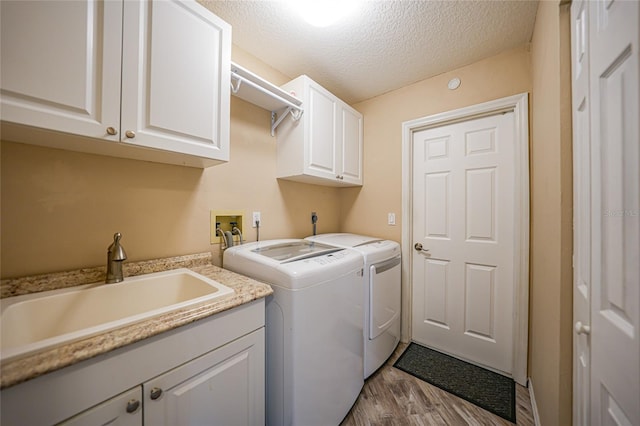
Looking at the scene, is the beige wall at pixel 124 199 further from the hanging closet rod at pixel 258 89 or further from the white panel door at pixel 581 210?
the white panel door at pixel 581 210

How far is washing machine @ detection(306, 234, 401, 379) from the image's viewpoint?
1629mm

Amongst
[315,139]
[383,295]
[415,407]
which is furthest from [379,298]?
[315,139]

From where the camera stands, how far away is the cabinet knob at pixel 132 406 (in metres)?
0.69

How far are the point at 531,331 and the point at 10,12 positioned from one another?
2.98m

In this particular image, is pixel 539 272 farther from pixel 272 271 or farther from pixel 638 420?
pixel 272 271

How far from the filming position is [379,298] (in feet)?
5.69

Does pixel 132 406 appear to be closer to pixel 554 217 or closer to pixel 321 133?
pixel 554 217

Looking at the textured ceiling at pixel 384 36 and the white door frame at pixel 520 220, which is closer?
the textured ceiling at pixel 384 36

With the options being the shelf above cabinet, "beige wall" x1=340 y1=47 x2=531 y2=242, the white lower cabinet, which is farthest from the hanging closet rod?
the white lower cabinet

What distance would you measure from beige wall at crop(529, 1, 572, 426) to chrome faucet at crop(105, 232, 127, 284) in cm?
185

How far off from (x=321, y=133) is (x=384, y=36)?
0.78 meters

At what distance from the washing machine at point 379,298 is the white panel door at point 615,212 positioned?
41.4 inches

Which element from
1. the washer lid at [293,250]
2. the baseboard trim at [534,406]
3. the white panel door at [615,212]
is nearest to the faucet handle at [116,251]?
the washer lid at [293,250]

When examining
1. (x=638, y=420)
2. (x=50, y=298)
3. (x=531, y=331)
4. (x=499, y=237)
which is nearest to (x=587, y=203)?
(x=638, y=420)
